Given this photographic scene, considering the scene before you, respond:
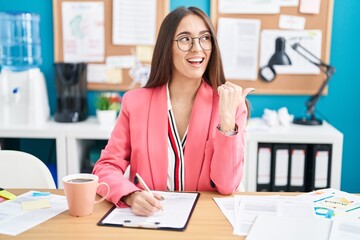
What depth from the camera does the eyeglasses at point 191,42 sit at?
5.63 feet

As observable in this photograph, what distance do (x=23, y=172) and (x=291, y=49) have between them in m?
1.96

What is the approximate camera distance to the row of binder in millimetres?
2643

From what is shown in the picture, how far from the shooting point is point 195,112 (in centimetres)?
167

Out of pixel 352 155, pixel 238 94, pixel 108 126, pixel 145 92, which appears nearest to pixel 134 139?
pixel 145 92

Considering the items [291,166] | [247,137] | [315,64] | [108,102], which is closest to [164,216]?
[247,137]

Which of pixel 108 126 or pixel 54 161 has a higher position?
pixel 108 126

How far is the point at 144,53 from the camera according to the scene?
3.08 meters

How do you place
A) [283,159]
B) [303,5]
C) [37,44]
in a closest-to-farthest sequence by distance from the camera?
[283,159]
[303,5]
[37,44]

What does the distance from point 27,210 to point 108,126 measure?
1497 millimetres

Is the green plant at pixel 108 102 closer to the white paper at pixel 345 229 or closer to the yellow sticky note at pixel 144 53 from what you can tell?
the yellow sticky note at pixel 144 53

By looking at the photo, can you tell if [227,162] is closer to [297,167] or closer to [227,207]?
[227,207]

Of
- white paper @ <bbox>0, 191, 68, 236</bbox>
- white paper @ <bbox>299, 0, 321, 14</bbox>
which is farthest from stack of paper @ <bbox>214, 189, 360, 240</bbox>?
white paper @ <bbox>299, 0, 321, 14</bbox>

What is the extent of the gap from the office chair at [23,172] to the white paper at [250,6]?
1754 mm

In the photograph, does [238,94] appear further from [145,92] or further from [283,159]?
[283,159]
